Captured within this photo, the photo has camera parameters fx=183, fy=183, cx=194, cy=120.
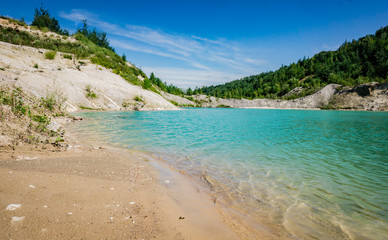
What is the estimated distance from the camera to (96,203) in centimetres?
402

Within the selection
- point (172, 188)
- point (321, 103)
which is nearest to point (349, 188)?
point (172, 188)

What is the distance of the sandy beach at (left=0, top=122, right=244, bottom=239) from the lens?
303cm

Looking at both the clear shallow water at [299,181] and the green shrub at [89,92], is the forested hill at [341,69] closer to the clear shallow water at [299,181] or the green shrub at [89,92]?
the green shrub at [89,92]

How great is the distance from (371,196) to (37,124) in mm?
15630

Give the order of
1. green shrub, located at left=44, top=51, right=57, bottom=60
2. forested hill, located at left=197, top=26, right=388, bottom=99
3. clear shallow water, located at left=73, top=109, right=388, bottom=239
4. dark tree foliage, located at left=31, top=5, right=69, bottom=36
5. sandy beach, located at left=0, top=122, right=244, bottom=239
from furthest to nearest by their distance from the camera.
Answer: forested hill, located at left=197, top=26, right=388, bottom=99 < dark tree foliage, located at left=31, top=5, right=69, bottom=36 < green shrub, located at left=44, top=51, right=57, bottom=60 < clear shallow water, located at left=73, top=109, right=388, bottom=239 < sandy beach, located at left=0, top=122, right=244, bottom=239

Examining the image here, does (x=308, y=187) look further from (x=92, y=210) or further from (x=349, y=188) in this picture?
(x=92, y=210)

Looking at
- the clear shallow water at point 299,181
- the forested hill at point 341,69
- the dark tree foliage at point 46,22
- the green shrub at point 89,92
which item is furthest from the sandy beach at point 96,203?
the forested hill at point 341,69

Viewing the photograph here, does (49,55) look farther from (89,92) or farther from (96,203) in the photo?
(96,203)

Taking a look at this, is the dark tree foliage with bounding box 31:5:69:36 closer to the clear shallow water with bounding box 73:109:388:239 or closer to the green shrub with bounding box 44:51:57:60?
the green shrub with bounding box 44:51:57:60

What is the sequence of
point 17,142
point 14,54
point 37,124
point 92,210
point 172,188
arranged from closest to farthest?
point 92,210
point 172,188
point 17,142
point 37,124
point 14,54

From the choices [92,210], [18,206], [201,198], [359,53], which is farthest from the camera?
[359,53]

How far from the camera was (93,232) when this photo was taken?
3.03m

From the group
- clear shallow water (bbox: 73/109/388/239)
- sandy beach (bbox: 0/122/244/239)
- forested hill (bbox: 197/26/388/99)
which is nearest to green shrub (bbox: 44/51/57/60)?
clear shallow water (bbox: 73/109/388/239)

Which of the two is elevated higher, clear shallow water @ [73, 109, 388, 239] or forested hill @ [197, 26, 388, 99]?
forested hill @ [197, 26, 388, 99]
